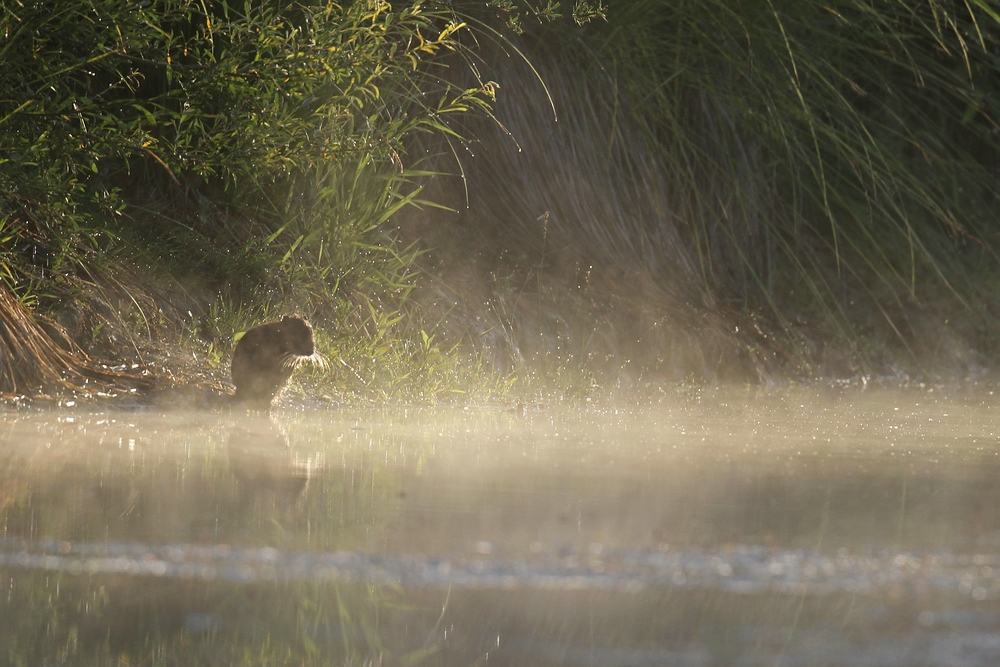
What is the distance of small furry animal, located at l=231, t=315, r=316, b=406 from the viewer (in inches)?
154

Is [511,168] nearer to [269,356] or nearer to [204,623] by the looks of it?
[269,356]

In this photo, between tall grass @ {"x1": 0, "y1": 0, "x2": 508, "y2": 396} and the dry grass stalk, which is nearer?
the dry grass stalk

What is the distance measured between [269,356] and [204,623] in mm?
2258

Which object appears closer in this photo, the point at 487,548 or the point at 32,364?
the point at 487,548

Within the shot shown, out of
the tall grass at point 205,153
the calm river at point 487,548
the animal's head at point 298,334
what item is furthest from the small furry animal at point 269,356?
the tall grass at point 205,153

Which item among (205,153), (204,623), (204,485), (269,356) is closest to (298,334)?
(269,356)

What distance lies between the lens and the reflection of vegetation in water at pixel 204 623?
5.22 feet

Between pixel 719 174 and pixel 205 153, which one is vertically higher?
pixel 205 153

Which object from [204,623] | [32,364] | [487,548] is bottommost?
[32,364]

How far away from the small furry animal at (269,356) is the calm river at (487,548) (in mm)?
417

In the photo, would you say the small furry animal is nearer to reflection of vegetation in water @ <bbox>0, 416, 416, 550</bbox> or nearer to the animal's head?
the animal's head

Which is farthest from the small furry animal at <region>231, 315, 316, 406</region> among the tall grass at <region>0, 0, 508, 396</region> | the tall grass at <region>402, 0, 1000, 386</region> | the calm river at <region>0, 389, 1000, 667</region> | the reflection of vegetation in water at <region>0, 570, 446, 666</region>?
the reflection of vegetation in water at <region>0, 570, 446, 666</region>

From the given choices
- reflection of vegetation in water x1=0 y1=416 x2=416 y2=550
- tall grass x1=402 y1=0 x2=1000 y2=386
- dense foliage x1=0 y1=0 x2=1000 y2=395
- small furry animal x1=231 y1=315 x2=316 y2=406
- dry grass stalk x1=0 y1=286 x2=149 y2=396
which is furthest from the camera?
tall grass x1=402 y1=0 x2=1000 y2=386

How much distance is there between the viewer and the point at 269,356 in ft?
12.8
